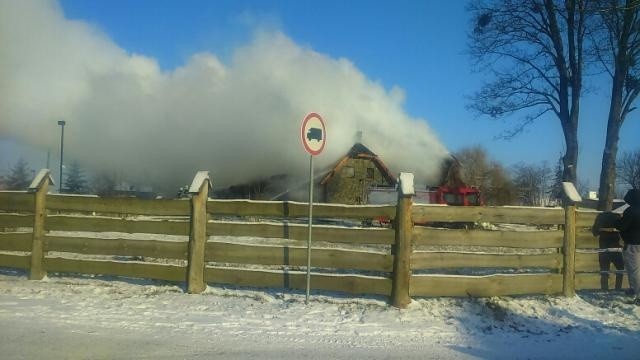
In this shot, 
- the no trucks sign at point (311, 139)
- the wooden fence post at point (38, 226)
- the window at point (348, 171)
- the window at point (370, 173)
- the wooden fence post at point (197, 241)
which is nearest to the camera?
the no trucks sign at point (311, 139)

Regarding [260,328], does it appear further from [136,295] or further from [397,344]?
[136,295]

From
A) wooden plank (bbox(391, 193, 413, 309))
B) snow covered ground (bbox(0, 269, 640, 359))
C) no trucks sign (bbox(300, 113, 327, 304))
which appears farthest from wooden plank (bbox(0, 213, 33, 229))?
wooden plank (bbox(391, 193, 413, 309))

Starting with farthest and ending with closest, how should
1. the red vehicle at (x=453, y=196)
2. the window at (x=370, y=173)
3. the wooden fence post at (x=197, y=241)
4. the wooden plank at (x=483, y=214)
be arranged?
the window at (x=370, y=173)
the red vehicle at (x=453, y=196)
the wooden fence post at (x=197, y=241)
the wooden plank at (x=483, y=214)

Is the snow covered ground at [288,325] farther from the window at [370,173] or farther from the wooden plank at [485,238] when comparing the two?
the window at [370,173]

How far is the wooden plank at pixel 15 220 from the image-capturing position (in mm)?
9656

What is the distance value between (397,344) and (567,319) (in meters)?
2.67

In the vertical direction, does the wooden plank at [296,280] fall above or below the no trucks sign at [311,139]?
below

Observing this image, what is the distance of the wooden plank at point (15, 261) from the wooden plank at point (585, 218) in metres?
8.86

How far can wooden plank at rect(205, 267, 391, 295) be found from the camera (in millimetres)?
8188

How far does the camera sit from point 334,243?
875 cm

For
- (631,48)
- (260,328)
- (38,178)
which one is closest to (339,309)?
(260,328)

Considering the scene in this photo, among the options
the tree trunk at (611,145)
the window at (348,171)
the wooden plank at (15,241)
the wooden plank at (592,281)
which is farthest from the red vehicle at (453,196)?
the wooden plank at (15,241)

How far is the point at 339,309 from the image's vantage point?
314 inches

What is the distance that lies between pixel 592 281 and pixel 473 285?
2070 mm
